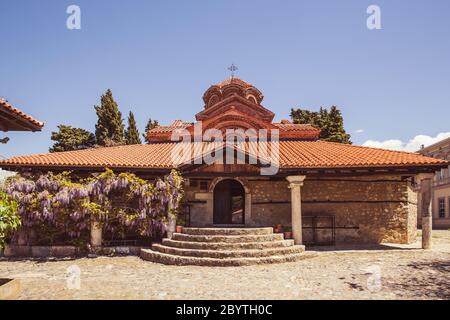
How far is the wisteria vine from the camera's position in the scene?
10695 mm

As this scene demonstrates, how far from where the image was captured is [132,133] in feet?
103

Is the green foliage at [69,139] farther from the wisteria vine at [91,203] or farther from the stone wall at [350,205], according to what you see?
the stone wall at [350,205]

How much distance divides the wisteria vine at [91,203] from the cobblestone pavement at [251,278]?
4.34 ft

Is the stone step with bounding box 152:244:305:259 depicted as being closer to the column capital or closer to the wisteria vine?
the wisteria vine

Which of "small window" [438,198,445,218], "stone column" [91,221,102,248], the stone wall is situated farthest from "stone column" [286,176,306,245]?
"small window" [438,198,445,218]

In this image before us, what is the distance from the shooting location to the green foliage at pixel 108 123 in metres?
28.8

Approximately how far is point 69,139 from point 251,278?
2597cm

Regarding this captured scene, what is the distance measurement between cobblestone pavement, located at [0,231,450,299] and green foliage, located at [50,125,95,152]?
2043 centimetres

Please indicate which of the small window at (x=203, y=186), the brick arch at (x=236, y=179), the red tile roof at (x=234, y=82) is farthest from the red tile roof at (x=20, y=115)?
the red tile roof at (x=234, y=82)

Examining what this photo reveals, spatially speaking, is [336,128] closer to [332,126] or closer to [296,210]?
[332,126]

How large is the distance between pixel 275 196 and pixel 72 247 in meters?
7.55

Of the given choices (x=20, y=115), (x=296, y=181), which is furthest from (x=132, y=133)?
(x=20, y=115)

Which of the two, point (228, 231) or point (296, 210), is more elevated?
point (296, 210)

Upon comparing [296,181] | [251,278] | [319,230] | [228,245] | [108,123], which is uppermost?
[108,123]
